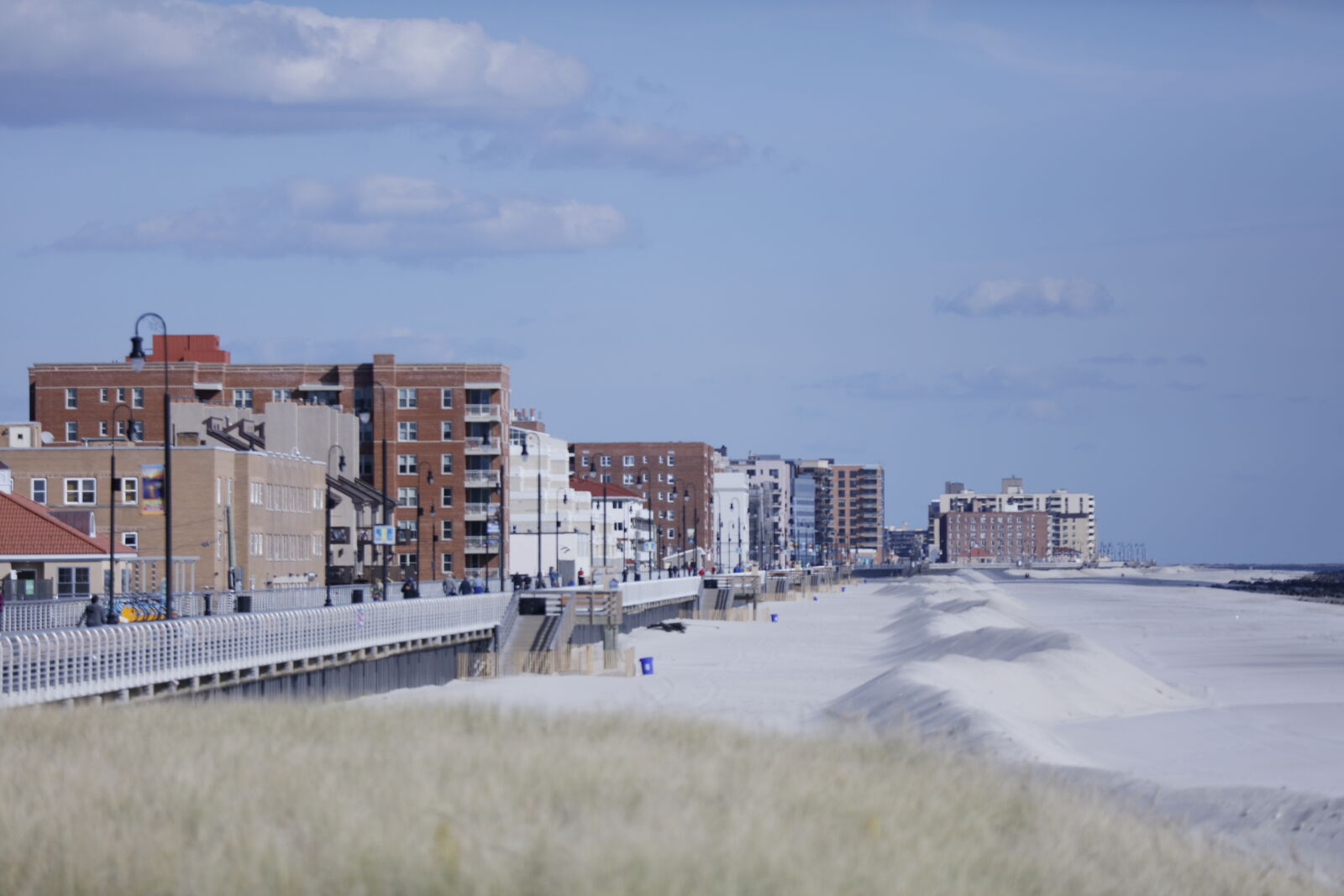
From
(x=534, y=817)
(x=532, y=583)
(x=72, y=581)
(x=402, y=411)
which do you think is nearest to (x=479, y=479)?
(x=402, y=411)

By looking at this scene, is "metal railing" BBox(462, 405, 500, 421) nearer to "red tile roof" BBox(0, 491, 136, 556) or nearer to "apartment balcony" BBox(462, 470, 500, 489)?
"apartment balcony" BBox(462, 470, 500, 489)

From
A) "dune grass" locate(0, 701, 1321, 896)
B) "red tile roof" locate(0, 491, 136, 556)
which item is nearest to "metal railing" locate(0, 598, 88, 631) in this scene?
"red tile roof" locate(0, 491, 136, 556)

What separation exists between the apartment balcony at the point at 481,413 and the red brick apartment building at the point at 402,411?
0.09 m

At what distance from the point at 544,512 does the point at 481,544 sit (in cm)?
2716

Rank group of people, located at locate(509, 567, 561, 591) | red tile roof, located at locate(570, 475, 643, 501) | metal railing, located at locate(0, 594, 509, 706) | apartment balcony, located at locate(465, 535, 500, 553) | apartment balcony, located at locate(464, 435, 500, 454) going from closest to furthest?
metal railing, located at locate(0, 594, 509, 706)
group of people, located at locate(509, 567, 561, 591)
apartment balcony, located at locate(465, 535, 500, 553)
apartment balcony, located at locate(464, 435, 500, 454)
red tile roof, located at locate(570, 475, 643, 501)

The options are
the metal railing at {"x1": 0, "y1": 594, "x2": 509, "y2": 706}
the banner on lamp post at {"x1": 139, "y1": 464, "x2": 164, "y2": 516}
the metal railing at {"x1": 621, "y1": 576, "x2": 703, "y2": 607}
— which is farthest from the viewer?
the metal railing at {"x1": 621, "y1": 576, "x2": 703, "y2": 607}

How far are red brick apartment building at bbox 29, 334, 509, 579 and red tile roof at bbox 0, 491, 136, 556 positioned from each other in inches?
2139

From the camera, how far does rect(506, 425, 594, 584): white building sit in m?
139

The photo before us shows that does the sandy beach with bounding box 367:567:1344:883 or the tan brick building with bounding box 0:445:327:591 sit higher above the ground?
the tan brick building with bounding box 0:445:327:591

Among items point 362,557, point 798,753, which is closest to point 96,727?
point 798,753

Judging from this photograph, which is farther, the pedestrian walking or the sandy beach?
the pedestrian walking

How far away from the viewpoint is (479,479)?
400ft

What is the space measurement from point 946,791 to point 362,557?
300 ft

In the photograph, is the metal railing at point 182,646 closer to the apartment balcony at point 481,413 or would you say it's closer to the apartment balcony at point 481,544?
the apartment balcony at point 481,544
